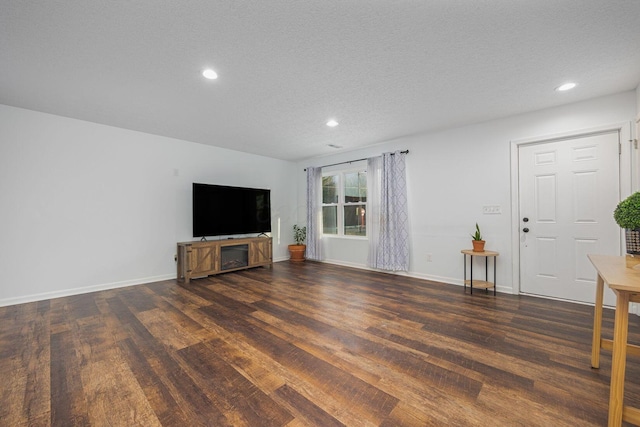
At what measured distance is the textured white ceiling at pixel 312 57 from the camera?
169 centimetres

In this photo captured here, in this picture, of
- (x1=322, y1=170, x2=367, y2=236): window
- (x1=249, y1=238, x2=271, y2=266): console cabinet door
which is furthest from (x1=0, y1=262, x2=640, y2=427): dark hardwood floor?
(x1=322, y1=170, x2=367, y2=236): window

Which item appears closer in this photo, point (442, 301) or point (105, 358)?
point (105, 358)

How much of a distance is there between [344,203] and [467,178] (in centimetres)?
245

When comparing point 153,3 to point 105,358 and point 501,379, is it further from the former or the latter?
point 501,379

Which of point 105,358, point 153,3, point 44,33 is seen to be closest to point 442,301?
point 105,358

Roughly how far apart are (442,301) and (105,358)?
3392 mm

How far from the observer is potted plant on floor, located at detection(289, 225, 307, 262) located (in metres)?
6.02

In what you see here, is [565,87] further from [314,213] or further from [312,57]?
[314,213]

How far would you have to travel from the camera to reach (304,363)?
6.11 feet

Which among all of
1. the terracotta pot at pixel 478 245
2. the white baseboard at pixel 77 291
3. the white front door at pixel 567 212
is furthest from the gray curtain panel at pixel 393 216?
the white baseboard at pixel 77 291

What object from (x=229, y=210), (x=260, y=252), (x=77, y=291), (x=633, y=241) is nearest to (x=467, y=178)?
(x=633, y=241)

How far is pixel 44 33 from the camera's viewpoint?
187 cm

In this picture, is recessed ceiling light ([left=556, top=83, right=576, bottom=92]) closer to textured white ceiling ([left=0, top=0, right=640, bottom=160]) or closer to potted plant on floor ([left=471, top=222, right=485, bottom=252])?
textured white ceiling ([left=0, top=0, right=640, bottom=160])

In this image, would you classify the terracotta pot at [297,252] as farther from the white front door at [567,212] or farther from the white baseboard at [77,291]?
the white front door at [567,212]
